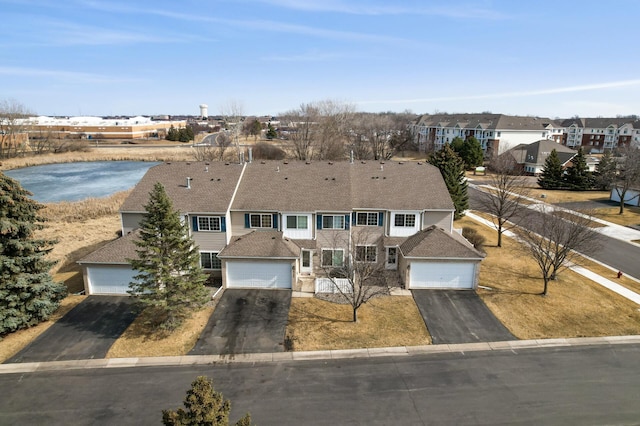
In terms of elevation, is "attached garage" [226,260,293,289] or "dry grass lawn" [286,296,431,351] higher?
"attached garage" [226,260,293,289]

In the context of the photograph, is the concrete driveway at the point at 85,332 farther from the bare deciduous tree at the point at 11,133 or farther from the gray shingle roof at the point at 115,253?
the bare deciduous tree at the point at 11,133

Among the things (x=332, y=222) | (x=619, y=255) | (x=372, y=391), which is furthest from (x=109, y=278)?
(x=619, y=255)

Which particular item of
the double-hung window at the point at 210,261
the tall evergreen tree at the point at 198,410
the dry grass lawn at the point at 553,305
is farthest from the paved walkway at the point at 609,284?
the tall evergreen tree at the point at 198,410

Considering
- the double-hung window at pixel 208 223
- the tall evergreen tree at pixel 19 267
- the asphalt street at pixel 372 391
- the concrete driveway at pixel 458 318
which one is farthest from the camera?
the double-hung window at pixel 208 223

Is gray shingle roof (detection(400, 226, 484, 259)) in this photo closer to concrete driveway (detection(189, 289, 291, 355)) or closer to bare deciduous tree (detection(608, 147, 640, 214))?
concrete driveway (detection(189, 289, 291, 355))

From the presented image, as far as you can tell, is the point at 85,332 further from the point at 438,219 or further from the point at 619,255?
the point at 619,255

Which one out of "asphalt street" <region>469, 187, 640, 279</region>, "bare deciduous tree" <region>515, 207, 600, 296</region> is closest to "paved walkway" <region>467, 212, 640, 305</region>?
"bare deciduous tree" <region>515, 207, 600, 296</region>
